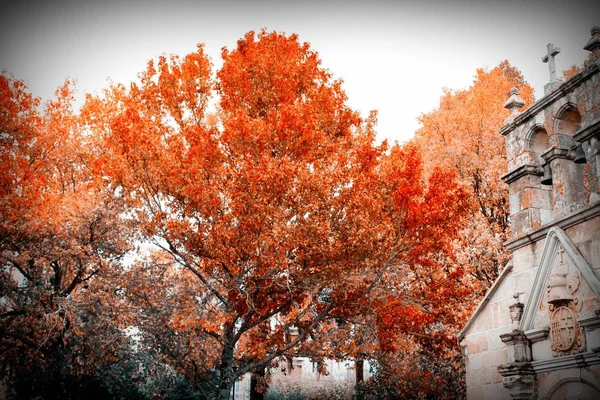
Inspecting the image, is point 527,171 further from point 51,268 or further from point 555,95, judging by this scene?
point 51,268

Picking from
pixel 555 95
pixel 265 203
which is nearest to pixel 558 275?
pixel 555 95

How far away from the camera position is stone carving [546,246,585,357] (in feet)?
27.8

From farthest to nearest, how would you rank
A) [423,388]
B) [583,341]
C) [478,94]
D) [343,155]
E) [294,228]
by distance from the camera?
[478,94] → [423,388] → [343,155] → [294,228] → [583,341]

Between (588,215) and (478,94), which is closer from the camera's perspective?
(588,215)

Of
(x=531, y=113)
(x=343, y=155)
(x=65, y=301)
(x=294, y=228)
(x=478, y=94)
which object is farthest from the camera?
(x=478, y=94)

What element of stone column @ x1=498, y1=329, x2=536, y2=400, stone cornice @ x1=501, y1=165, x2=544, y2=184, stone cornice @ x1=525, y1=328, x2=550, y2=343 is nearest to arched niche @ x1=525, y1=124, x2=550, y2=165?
stone cornice @ x1=501, y1=165, x2=544, y2=184

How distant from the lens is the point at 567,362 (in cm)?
855

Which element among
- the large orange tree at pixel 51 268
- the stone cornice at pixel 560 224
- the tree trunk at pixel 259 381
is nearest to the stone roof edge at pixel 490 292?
the stone cornice at pixel 560 224

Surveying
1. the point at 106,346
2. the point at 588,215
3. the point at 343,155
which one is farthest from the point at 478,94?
the point at 106,346

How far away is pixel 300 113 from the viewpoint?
14.1 meters

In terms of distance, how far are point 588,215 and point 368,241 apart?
18.2 ft

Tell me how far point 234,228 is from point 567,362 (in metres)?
7.66

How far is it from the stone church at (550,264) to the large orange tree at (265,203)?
385cm

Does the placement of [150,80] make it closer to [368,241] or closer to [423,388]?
[368,241]
